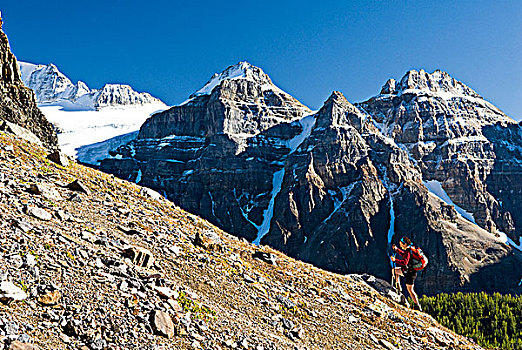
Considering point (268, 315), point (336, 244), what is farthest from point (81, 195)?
point (336, 244)

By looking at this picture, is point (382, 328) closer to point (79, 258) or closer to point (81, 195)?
point (79, 258)

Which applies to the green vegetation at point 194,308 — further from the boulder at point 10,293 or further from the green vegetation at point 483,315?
the green vegetation at point 483,315

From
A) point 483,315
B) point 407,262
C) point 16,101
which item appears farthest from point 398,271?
point 483,315

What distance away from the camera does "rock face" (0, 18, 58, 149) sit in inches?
1364

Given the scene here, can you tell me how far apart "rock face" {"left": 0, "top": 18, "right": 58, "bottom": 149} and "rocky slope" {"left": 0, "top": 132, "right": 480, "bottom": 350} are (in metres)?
19.5

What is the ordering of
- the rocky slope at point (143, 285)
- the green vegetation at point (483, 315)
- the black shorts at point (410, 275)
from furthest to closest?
the green vegetation at point (483, 315), the black shorts at point (410, 275), the rocky slope at point (143, 285)

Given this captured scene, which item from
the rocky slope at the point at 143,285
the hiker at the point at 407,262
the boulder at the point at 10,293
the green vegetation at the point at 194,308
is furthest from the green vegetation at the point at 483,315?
the boulder at the point at 10,293

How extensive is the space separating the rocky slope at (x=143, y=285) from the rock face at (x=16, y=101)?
1954cm

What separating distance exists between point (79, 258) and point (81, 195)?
562 centimetres

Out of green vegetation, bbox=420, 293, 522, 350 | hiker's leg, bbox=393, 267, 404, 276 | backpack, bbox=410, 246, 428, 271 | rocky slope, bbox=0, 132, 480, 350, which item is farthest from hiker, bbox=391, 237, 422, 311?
green vegetation, bbox=420, 293, 522, 350

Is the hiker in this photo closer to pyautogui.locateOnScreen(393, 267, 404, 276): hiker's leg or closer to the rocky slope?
pyautogui.locateOnScreen(393, 267, 404, 276): hiker's leg

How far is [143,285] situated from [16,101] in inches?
1342

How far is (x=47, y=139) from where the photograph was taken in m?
37.6

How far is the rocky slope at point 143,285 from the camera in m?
8.27
